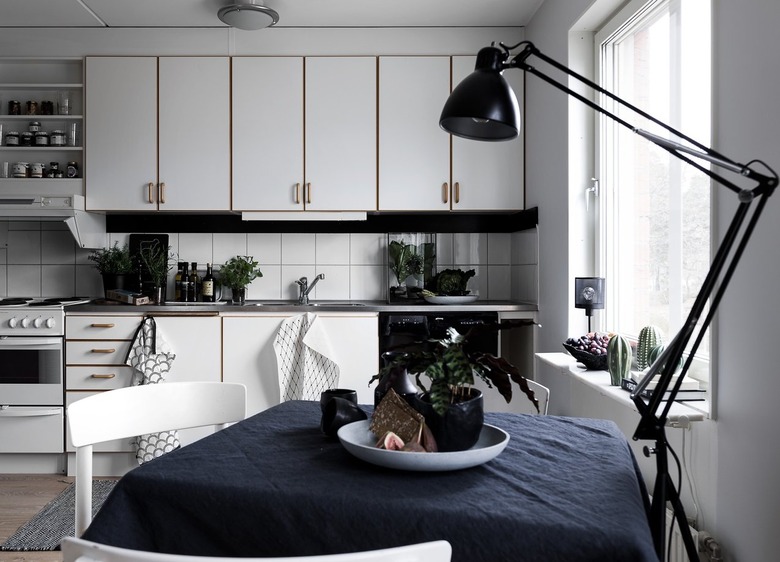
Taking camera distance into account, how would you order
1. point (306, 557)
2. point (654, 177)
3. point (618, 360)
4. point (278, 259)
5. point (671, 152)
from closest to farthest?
point (306, 557) → point (671, 152) → point (618, 360) → point (654, 177) → point (278, 259)

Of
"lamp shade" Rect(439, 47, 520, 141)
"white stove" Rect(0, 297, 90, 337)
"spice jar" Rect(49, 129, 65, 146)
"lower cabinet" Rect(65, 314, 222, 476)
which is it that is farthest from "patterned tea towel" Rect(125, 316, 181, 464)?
"lamp shade" Rect(439, 47, 520, 141)

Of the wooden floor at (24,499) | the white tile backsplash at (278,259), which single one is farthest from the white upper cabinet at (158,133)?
the wooden floor at (24,499)

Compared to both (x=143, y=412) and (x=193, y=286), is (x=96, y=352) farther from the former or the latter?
(x=143, y=412)

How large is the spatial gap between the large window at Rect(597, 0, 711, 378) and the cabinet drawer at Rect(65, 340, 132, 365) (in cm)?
262

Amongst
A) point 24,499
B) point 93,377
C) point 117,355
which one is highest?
point 117,355

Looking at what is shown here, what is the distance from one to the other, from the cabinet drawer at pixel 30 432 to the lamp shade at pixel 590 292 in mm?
2862

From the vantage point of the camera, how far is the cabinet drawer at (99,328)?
3557mm

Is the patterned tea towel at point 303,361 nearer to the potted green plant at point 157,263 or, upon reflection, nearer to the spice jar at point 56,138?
the potted green plant at point 157,263

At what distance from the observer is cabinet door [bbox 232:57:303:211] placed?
151 inches

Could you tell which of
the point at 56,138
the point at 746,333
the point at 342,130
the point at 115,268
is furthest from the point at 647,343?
the point at 56,138

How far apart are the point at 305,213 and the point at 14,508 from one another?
2.16m

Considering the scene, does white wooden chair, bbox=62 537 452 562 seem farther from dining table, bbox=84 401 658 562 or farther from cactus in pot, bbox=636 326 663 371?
cactus in pot, bbox=636 326 663 371

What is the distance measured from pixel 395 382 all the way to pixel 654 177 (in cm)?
164

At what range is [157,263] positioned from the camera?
4.01m
